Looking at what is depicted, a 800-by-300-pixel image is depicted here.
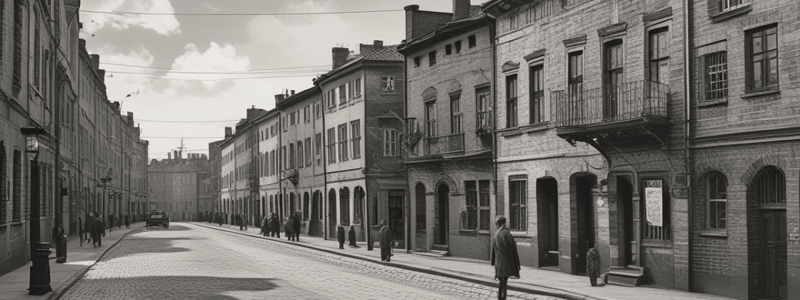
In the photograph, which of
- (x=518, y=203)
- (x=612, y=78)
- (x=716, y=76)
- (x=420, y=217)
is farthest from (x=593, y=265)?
(x=420, y=217)

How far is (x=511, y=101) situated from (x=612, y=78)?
18.9 feet

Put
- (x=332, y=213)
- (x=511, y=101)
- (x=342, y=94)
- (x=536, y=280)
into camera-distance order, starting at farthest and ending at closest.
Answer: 1. (x=332, y=213)
2. (x=342, y=94)
3. (x=511, y=101)
4. (x=536, y=280)

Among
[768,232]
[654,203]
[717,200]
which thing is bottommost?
[768,232]

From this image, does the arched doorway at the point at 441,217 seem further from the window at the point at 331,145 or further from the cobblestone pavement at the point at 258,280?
the window at the point at 331,145

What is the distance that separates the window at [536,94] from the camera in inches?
971

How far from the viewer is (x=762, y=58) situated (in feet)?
54.7

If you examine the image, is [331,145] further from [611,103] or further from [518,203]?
[611,103]

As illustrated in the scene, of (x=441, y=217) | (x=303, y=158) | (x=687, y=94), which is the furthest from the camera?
(x=303, y=158)

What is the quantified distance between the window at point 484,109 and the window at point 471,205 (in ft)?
7.36

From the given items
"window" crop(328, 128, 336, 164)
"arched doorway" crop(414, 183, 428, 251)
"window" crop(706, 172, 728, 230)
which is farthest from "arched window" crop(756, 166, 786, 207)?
"window" crop(328, 128, 336, 164)

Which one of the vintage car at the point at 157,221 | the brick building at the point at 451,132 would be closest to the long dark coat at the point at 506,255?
the brick building at the point at 451,132

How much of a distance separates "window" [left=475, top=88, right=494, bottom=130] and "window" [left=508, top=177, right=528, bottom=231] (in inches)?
97.0

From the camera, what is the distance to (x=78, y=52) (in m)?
51.3

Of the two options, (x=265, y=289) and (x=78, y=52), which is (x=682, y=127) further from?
(x=78, y=52)
